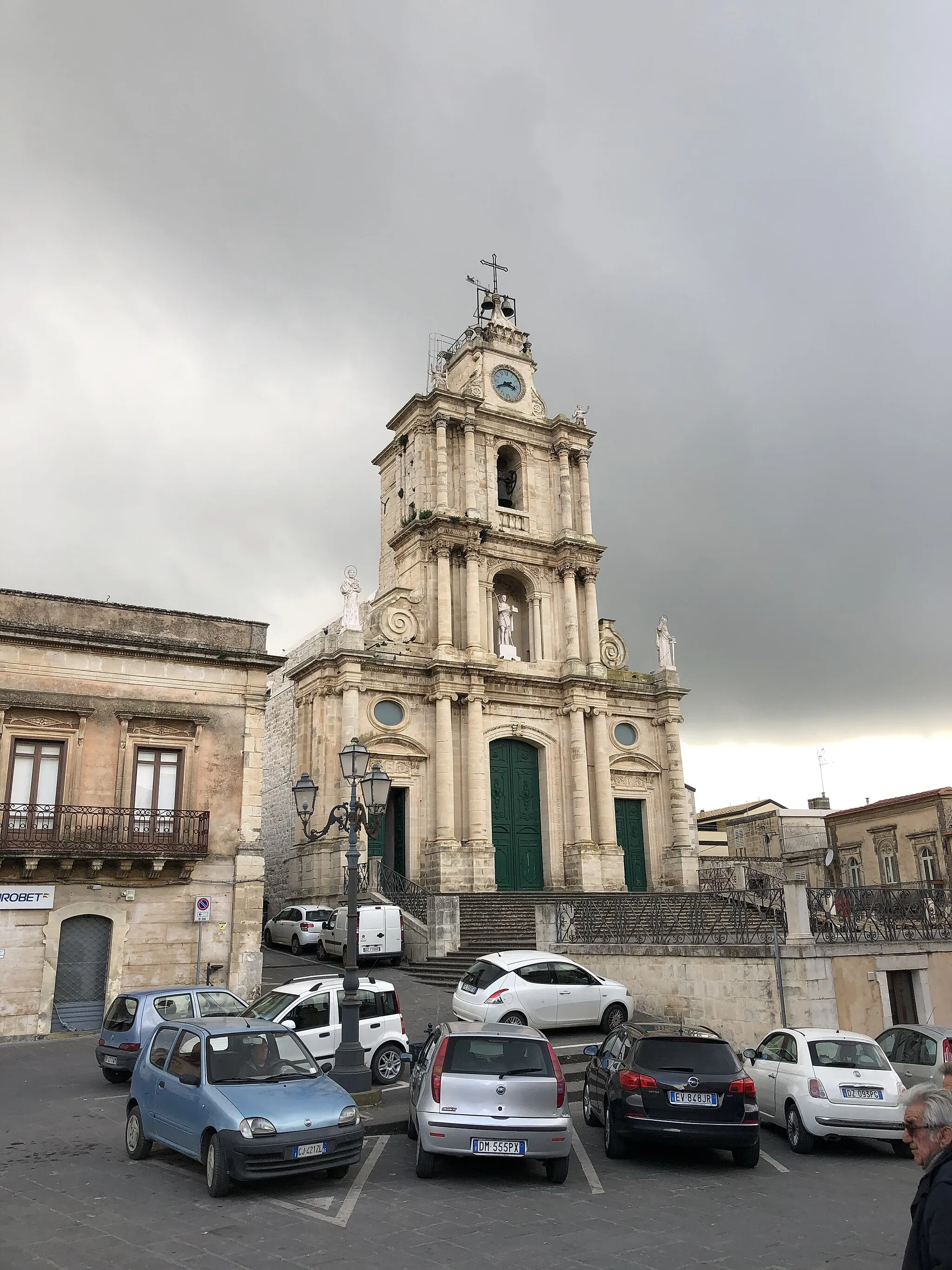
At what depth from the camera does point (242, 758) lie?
22.5 metres

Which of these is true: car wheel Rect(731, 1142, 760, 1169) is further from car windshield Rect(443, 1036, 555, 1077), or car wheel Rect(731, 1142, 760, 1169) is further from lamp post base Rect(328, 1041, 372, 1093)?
lamp post base Rect(328, 1041, 372, 1093)

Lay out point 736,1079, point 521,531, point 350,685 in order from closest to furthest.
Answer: point 736,1079 < point 350,685 < point 521,531

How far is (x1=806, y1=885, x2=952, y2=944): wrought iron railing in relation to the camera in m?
17.6

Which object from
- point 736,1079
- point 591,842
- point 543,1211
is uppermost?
point 591,842

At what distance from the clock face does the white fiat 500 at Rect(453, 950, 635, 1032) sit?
85.9 feet

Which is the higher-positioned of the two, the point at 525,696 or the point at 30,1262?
the point at 525,696

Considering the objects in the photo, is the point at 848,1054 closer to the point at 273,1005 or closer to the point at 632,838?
the point at 273,1005

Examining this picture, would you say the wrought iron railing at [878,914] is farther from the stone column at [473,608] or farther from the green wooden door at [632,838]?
the stone column at [473,608]

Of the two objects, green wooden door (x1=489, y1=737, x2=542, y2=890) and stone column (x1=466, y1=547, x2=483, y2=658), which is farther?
stone column (x1=466, y1=547, x2=483, y2=658)

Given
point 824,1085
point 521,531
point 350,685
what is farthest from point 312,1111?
point 521,531

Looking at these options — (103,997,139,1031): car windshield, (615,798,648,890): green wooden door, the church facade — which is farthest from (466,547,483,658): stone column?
(103,997,139,1031): car windshield

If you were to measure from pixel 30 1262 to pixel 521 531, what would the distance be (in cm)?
3206

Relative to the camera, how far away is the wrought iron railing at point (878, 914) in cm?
1756

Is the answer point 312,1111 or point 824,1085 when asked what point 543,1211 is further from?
point 824,1085
